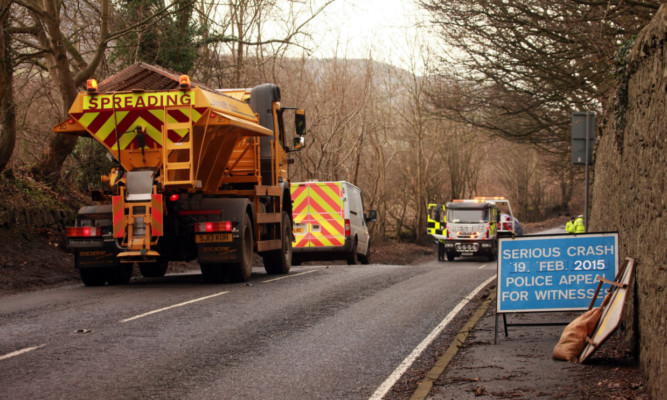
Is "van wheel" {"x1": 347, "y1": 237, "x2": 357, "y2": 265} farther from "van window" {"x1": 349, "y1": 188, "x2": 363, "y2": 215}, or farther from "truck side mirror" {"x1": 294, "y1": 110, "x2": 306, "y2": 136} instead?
"truck side mirror" {"x1": 294, "y1": 110, "x2": 306, "y2": 136}

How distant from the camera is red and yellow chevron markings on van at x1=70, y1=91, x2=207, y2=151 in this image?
13.2 meters

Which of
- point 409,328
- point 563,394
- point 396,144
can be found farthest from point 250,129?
point 396,144

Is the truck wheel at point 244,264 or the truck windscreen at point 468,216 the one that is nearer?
the truck wheel at point 244,264

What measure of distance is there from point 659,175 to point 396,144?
35.5 meters

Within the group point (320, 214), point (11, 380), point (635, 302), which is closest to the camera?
point (11, 380)

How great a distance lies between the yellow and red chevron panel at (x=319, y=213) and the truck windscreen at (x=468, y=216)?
31.3 ft

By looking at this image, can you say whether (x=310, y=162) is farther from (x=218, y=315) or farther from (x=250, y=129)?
(x=218, y=315)

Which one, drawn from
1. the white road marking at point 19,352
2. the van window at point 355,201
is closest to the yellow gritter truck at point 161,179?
the white road marking at point 19,352

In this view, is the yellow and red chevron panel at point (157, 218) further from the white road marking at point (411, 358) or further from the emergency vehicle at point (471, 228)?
the emergency vehicle at point (471, 228)

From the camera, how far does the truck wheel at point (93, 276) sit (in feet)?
45.9

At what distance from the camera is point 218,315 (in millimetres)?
10352

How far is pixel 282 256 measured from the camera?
1727cm

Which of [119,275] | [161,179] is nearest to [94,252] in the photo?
[119,275]

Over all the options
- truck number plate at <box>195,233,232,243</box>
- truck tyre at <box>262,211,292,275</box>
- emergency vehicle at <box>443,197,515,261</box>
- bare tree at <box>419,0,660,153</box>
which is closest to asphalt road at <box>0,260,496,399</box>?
truck number plate at <box>195,233,232,243</box>
